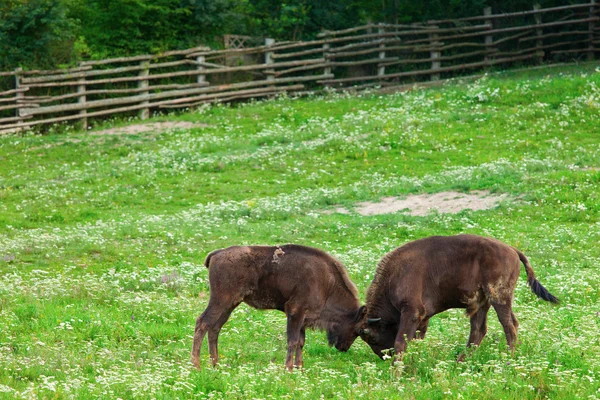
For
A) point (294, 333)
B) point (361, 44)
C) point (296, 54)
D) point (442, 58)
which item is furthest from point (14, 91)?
point (294, 333)

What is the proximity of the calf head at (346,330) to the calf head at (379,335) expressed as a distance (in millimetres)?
71

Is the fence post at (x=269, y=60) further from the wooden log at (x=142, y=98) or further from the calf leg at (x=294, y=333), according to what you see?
the calf leg at (x=294, y=333)

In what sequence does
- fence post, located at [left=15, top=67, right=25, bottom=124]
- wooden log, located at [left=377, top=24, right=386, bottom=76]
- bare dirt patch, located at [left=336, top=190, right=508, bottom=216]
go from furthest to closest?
1. wooden log, located at [left=377, top=24, right=386, bottom=76]
2. fence post, located at [left=15, top=67, right=25, bottom=124]
3. bare dirt patch, located at [left=336, top=190, right=508, bottom=216]

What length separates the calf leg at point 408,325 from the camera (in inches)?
432

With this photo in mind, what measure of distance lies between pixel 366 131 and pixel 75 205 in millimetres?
10342

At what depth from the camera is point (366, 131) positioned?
28797 millimetres

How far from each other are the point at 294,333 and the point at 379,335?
1.19 meters

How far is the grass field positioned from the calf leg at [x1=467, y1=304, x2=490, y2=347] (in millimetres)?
421

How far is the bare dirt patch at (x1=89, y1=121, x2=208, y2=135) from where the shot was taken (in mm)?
31156

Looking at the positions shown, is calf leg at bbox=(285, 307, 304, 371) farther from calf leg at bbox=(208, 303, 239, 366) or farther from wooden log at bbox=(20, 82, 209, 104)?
wooden log at bbox=(20, 82, 209, 104)

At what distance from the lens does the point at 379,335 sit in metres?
11.5

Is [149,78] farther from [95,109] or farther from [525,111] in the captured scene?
[525,111]

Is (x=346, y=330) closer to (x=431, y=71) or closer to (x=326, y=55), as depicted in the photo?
(x=326, y=55)

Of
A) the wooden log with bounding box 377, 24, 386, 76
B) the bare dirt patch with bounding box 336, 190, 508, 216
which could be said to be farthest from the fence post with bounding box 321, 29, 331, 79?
the bare dirt patch with bounding box 336, 190, 508, 216
